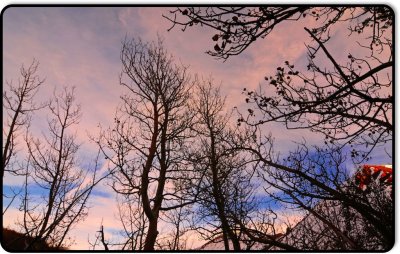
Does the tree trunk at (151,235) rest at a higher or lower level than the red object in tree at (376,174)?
lower

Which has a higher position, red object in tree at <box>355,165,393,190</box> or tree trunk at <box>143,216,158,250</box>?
red object in tree at <box>355,165,393,190</box>

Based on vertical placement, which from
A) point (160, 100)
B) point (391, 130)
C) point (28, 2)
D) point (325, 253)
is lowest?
point (325, 253)

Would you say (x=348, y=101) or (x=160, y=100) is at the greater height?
(x=160, y=100)

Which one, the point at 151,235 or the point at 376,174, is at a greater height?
the point at 376,174

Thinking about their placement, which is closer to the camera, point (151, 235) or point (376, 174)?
point (376, 174)

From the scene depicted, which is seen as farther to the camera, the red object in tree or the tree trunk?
the tree trunk

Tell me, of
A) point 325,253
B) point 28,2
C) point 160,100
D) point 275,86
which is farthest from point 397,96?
point 160,100

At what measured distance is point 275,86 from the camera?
2756 mm

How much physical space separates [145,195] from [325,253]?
4736 mm

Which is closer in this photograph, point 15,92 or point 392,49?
point 392,49

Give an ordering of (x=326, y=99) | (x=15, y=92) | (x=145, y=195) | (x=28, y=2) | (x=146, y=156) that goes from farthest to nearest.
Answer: (x=146, y=156), (x=145, y=195), (x=15, y=92), (x=28, y=2), (x=326, y=99)

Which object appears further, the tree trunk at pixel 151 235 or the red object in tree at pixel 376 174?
the tree trunk at pixel 151 235

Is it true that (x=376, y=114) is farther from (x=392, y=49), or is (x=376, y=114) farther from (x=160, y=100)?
(x=160, y=100)

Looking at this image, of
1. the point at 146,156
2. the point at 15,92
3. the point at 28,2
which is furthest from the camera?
the point at 146,156
